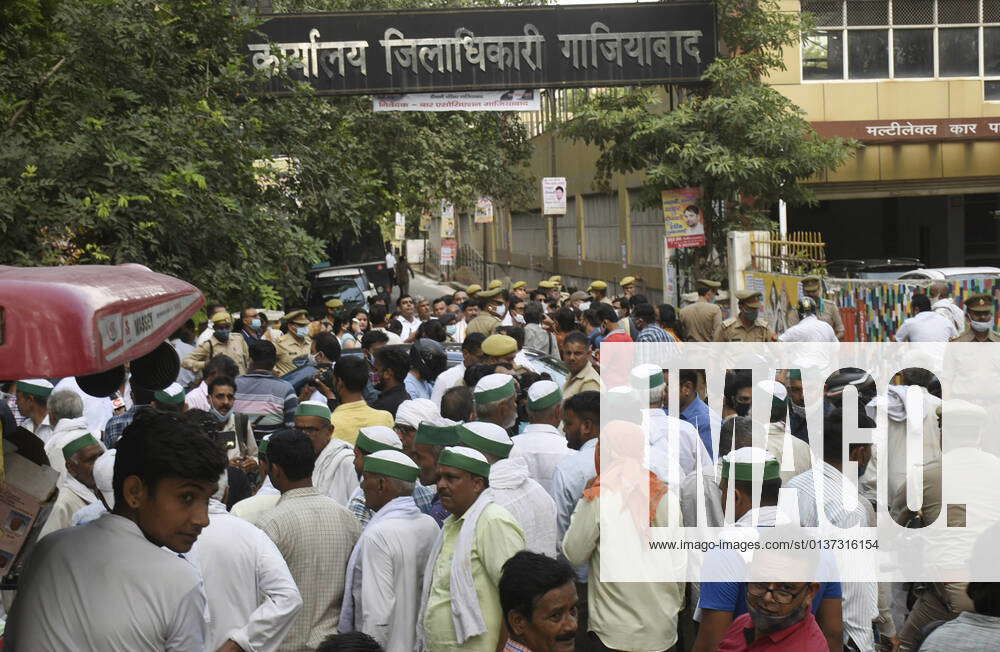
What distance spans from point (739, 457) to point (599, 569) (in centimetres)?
84

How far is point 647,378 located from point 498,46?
15024 mm

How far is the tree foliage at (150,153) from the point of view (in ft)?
42.2

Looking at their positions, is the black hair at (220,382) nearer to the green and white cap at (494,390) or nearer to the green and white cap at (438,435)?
the green and white cap at (494,390)

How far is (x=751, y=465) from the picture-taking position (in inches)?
210

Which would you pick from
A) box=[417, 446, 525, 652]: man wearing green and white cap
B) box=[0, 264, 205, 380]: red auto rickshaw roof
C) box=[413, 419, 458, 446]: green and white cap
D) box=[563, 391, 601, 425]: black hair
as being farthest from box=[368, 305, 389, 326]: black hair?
box=[0, 264, 205, 380]: red auto rickshaw roof

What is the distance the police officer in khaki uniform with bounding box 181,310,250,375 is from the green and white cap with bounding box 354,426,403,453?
251 inches

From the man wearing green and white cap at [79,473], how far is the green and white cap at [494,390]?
2.25 metres

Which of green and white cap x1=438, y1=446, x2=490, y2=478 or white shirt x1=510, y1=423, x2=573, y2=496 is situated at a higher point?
green and white cap x1=438, y1=446, x2=490, y2=478

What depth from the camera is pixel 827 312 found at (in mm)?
15664

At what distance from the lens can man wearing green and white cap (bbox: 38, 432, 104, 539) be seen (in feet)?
20.6

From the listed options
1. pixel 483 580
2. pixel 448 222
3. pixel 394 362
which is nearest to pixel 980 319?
pixel 394 362

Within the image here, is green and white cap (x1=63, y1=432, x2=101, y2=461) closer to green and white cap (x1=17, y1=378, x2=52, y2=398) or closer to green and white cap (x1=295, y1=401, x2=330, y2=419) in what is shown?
green and white cap (x1=295, y1=401, x2=330, y2=419)

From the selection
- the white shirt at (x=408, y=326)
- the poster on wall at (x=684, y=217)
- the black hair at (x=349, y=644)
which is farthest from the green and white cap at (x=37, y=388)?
the poster on wall at (x=684, y=217)

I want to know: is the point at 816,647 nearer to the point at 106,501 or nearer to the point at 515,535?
the point at 515,535
